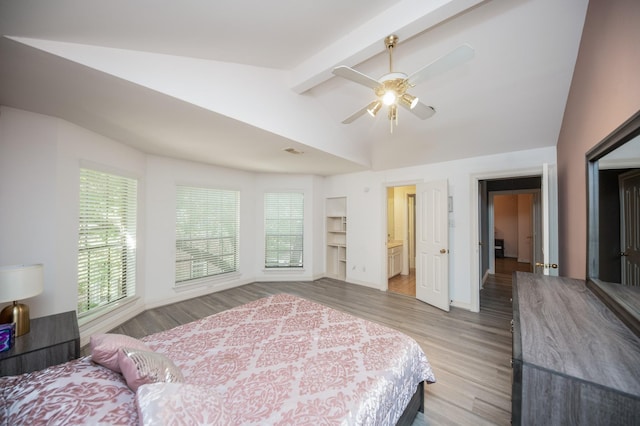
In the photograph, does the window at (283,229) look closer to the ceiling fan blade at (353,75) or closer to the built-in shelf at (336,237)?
the built-in shelf at (336,237)

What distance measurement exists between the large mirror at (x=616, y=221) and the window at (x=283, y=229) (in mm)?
4294

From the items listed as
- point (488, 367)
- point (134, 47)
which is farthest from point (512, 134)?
point (134, 47)

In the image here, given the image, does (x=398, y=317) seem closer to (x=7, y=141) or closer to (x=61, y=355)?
(x=61, y=355)

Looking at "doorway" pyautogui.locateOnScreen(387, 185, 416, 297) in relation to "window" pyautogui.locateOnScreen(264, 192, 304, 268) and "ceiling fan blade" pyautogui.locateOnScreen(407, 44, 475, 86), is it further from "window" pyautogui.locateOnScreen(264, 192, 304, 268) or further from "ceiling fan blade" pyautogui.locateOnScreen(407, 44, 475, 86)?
"ceiling fan blade" pyautogui.locateOnScreen(407, 44, 475, 86)

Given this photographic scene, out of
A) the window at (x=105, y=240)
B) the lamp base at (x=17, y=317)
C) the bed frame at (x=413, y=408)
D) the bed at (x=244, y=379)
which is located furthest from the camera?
the window at (x=105, y=240)

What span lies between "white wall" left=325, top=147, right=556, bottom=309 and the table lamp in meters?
4.35

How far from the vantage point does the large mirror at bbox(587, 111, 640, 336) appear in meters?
1.11

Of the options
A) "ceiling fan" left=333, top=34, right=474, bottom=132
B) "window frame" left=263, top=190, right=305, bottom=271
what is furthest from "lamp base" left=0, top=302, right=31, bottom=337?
"window frame" left=263, top=190, right=305, bottom=271

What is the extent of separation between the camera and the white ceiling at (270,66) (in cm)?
145

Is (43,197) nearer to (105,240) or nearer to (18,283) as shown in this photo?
(105,240)

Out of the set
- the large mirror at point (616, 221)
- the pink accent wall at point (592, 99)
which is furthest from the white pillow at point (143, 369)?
the pink accent wall at point (592, 99)

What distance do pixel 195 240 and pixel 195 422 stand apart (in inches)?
149

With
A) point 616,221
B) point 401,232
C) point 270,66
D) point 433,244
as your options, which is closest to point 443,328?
point 433,244

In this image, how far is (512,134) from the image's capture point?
3.01 m
